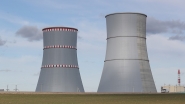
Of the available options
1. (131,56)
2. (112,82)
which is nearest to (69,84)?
(112,82)

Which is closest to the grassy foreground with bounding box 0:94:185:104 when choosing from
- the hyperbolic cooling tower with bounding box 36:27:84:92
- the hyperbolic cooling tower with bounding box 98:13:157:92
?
the hyperbolic cooling tower with bounding box 98:13:157:92

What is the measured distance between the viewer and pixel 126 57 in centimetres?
2845

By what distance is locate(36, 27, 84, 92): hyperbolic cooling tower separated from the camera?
30406 millimetres

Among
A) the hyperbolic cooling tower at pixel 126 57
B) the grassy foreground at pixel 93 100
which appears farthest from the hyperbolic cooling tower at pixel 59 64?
the grassy foreground at pixel 93 100

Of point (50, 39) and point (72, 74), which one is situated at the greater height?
point (50, 39)

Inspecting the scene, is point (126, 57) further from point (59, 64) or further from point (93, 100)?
point (93, 100)

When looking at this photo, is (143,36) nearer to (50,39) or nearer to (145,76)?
(145,76)

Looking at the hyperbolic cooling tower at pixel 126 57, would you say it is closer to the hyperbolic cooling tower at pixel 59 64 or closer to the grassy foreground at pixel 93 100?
the hyperbolic cooling tower at pixel 59 64

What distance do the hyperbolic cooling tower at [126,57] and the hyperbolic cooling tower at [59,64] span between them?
316cm

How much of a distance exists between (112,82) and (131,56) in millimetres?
2684

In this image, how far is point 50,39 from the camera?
30719 mm

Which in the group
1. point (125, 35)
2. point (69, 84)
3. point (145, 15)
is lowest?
point (69, 84)

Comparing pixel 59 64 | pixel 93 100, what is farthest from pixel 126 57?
pixel 93 100

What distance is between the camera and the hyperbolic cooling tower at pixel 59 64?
30406 mm
